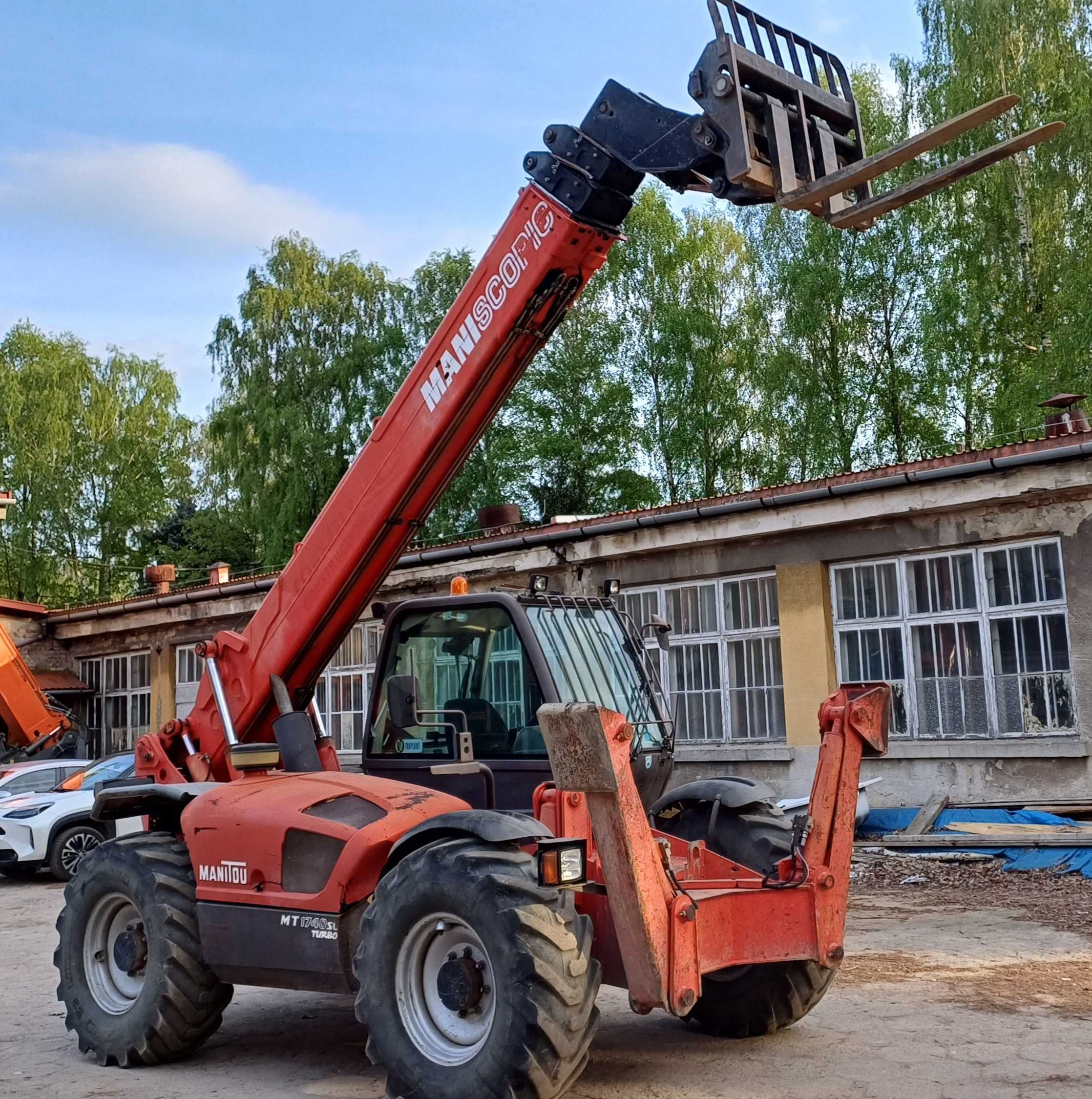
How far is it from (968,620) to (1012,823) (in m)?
2.23

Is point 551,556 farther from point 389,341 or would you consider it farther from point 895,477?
point 389,341

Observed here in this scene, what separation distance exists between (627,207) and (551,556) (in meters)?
10.3

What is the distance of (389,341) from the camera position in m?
36.8

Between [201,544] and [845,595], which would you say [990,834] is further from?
[201,544]

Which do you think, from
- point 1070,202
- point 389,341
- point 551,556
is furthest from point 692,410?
point 551,556

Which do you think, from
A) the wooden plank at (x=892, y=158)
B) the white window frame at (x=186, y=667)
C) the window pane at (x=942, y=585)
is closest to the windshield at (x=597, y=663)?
the wooden plank at (x=892, y=158)

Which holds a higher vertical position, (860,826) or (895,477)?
(895,477)

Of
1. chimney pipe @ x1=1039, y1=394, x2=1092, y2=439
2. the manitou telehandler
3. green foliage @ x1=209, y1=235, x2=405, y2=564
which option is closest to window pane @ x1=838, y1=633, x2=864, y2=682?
chimney pipe @ x1=1039, y1=394, x2=1092, y2=439

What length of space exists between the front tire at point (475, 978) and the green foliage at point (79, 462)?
38.9 m

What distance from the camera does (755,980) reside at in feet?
19.9

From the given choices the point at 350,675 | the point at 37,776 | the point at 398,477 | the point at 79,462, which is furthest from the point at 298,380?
the point at 398,477

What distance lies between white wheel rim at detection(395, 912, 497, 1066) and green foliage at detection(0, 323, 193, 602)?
3887 cm

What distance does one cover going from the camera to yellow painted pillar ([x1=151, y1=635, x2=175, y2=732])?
22750 mm

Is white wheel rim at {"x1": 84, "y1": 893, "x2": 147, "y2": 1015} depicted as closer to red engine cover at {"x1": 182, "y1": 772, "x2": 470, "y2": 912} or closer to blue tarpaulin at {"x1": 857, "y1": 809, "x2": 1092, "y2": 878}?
red engine cover at {"x1": 182, "y1": 772, "x2": 470, "y2": 912}
